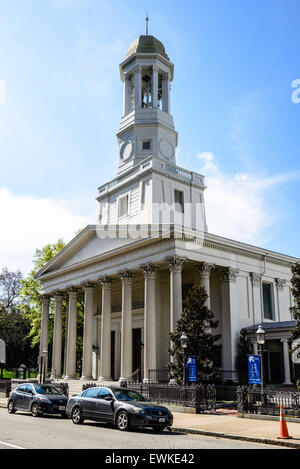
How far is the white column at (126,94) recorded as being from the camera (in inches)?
1799

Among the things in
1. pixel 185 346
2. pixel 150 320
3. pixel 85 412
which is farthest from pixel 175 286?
pixel 85 412

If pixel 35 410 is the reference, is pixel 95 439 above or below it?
above

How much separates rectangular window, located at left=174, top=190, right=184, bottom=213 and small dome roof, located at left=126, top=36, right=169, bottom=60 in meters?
14.2

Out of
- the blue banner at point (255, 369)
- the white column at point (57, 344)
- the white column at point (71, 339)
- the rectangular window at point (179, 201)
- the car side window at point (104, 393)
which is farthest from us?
the white column at point (57, 344)

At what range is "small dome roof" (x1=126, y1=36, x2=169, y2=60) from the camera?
4441cm

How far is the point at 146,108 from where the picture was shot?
43781 millimetres

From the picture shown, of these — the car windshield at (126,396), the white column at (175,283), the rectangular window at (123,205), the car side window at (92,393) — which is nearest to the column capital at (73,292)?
the rectangular window at (123,205)

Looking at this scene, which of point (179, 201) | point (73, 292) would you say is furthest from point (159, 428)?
point (179, 201)

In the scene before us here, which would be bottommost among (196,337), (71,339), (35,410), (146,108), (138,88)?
(35,410)

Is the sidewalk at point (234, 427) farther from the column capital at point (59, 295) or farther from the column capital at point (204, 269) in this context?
the column capital at point (59, 295)

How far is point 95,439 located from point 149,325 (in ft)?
57.4

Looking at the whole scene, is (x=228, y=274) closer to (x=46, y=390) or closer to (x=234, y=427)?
(x=46, y=390)

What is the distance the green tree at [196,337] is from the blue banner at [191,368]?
5.67 ft

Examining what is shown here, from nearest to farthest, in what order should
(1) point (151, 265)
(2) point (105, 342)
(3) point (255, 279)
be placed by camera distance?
(1) point (151, 265)
(2) point (105, 342)
(3) point (255, 279)
